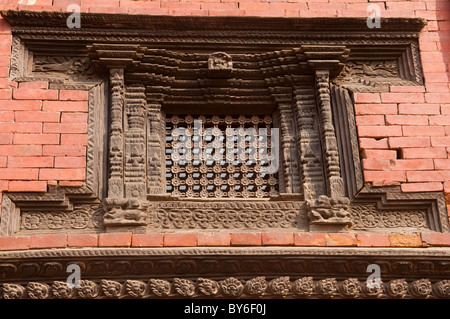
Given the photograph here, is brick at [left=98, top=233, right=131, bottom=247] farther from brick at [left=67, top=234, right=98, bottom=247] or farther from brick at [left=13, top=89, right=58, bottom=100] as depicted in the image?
brick at [left=13, top=89, right=58, bottom=100]

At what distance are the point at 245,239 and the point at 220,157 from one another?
3.10 feet

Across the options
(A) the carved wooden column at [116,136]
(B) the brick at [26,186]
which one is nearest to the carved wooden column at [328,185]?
(A) the carved wooden column at [116,136]

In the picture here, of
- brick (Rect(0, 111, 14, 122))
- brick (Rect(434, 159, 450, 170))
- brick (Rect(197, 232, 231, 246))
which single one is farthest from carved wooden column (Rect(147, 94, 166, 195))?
brick (Rect(434, 159, 450, 170))

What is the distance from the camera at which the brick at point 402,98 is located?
221 inches

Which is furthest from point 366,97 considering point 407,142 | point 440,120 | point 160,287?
point 160,287

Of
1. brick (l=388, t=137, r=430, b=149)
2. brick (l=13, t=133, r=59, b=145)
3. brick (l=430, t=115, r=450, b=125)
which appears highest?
brick (l=430, t=115, r=450, b=125)

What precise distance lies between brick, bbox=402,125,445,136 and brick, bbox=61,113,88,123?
2548 mm

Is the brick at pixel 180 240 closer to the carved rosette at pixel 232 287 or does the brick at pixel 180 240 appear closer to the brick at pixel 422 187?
the carved rosette at pixel 232 287

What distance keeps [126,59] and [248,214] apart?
1643 mm

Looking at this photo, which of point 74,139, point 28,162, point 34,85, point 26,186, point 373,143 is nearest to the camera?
point 26,186

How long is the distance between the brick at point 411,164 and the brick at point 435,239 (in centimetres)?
Answer: 57

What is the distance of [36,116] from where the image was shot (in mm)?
5398

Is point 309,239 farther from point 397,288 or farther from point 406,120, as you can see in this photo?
point 406,120

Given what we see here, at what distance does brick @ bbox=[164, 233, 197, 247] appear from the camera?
16.0ft
